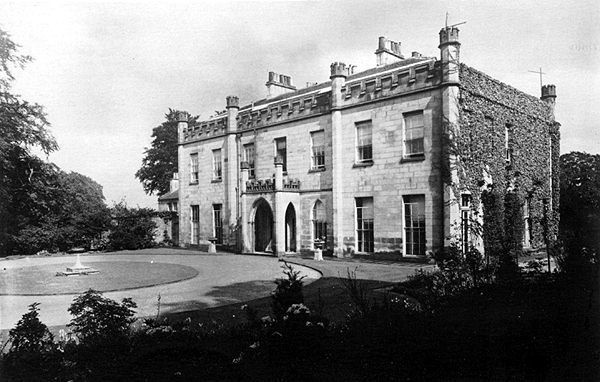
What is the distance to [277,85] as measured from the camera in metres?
32.7

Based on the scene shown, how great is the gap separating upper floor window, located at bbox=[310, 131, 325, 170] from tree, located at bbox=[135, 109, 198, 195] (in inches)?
1215

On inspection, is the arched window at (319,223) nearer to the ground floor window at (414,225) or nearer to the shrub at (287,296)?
the ground floor window at (414,225)

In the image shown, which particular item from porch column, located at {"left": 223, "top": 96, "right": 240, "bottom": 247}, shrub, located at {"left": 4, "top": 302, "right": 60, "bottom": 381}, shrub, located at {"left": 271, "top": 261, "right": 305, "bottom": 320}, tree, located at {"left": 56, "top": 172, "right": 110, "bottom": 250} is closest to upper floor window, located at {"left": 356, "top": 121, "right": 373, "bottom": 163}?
porch column, located at {"left": 223, "top": 96, "right": 240, "bottom": 247}

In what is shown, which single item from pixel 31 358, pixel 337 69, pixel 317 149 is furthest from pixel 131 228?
pixel 31 358

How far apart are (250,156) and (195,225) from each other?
296 inches

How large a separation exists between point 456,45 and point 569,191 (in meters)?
14.8

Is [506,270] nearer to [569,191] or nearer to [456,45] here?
[456,45]

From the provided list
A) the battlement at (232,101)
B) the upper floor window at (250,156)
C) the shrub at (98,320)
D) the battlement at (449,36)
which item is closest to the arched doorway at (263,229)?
the upper floor window at (250,156)

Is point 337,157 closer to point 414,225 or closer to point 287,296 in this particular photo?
point 414,225

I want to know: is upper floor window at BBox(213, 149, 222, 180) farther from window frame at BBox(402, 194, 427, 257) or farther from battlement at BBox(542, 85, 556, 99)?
battlement at BBox(542, 85, 556, 99)

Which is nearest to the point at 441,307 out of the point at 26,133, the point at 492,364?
the point at 492,364

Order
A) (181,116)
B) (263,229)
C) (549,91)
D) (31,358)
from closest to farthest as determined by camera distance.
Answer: (31,358), (549,91), (263,229), (181,116)

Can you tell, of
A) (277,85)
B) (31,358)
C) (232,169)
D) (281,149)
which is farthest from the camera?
(277,85)

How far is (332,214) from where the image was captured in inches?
819
